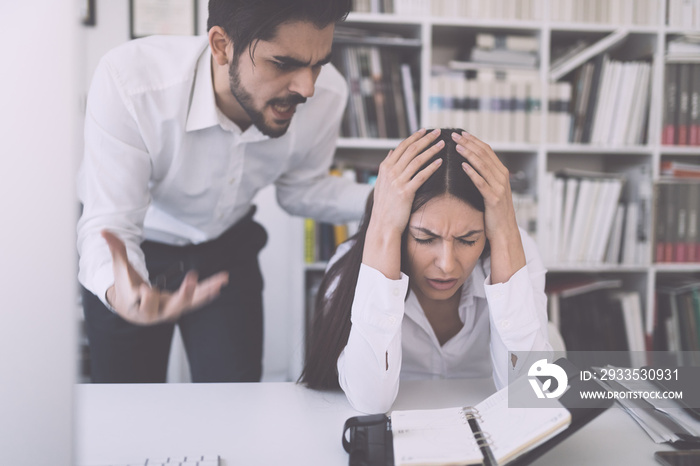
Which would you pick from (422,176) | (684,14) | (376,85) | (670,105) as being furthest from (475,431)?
(684,14)

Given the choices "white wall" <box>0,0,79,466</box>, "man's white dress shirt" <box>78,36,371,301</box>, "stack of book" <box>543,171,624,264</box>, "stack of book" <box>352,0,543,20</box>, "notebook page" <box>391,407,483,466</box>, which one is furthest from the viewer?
"stack of book" <box>543,171,624,264</box>

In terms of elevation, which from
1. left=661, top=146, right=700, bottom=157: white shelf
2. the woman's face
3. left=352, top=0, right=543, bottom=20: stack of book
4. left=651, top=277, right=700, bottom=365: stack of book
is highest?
left=352, top=0, right=543, bottom=20: stack of book

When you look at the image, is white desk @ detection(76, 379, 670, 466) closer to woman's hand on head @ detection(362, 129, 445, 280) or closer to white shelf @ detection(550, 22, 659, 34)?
woman's hand on head @ detection(362, 129, 445, 280)

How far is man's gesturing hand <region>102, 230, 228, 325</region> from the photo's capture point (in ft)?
2.60

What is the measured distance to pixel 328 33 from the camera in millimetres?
1143

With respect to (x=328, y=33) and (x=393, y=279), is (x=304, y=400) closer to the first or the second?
(x=393, y=279)

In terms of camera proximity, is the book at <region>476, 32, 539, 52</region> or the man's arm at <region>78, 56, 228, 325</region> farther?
the book at <region>476, 32, 539, 52</region>

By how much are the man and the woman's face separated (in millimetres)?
361

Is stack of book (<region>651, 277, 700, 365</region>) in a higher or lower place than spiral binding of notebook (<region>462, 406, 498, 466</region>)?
lower

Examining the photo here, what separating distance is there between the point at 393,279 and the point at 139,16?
182 cm

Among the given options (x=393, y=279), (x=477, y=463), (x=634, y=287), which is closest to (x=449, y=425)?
(x=477, y=463)

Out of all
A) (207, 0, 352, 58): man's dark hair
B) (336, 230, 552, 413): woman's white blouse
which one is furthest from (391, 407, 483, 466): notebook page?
(207, 0, 352, 58): man's dark hair

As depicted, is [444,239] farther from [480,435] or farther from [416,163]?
[480,435]

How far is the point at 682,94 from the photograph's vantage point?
2.22 m
